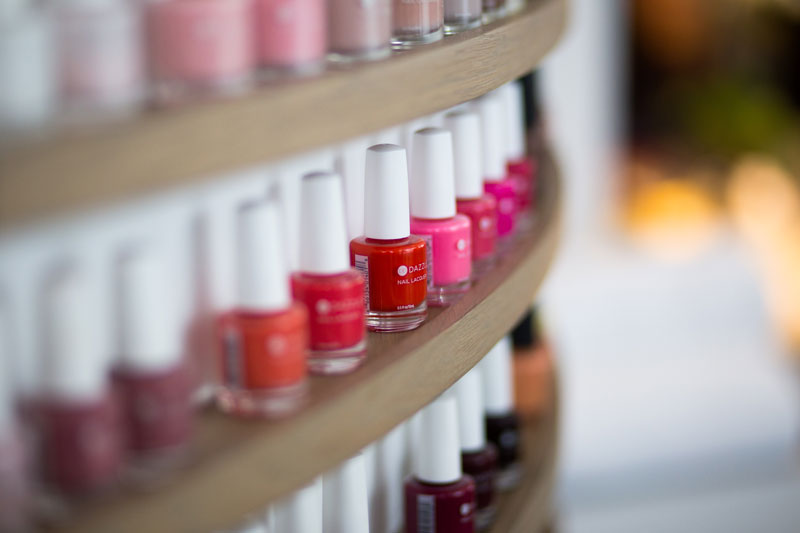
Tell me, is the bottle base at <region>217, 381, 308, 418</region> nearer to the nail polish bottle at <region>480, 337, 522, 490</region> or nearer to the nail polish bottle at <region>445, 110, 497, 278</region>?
the nail polish bottle at <region>445, 110, 497, 278</region>

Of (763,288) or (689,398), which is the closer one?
(689,398)

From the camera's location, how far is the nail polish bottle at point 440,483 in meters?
0.77

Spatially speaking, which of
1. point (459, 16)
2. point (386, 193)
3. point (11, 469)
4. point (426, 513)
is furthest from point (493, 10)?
point (11, 469)

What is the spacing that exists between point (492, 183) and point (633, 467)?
1.16m

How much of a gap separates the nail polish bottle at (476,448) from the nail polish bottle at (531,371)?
0.75ft

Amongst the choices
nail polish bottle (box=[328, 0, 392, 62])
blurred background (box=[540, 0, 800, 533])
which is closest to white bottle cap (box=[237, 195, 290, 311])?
nail polish bottle (box=[328, 0, 392, 62])

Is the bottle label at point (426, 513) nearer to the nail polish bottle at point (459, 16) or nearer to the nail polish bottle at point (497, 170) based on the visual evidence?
the nail polish bottle at point (497, 170)

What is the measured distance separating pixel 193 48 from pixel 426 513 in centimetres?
44

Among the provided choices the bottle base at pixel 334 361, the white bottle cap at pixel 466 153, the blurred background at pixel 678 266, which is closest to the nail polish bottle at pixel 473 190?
the white bottle cap at pixel 466 153

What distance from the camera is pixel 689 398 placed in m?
1.96

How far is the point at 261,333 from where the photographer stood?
54 centimetres

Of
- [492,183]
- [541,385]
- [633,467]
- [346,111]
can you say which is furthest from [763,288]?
[346,111]

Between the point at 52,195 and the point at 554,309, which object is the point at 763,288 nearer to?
the point at 554,309

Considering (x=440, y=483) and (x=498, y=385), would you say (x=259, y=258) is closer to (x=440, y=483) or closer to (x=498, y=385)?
(x=440, y=483)
